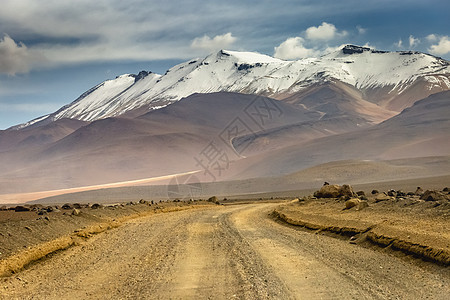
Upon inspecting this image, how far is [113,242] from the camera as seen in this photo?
15000 millimetres

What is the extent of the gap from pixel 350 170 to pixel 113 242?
72.5 meters

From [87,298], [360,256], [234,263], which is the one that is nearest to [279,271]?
[234,263]

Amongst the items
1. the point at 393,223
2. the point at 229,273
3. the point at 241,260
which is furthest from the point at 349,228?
the point at 229,273

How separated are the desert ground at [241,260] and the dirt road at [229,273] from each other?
2 centimetres

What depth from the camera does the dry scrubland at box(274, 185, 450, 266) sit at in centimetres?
1063

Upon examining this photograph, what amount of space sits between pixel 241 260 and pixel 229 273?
1396 millimetres

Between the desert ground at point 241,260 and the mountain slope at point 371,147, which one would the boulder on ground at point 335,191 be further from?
the mountain slope at point 371,147

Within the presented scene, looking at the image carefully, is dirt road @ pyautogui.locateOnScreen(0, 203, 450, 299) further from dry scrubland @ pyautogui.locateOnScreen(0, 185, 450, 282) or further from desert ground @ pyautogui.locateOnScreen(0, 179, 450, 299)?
dry scrubland @ pyautogui.locateOnScreen(0, 185, 450, 282)

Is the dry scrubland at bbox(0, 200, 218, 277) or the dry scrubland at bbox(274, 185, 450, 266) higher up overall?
the dry scrubland at bbox(0, 200, 218, 277)

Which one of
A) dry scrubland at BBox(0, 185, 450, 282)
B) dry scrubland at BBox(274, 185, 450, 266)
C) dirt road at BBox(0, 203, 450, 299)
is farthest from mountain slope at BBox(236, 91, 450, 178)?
dirt road at BBox(0, 203, 450, 299)

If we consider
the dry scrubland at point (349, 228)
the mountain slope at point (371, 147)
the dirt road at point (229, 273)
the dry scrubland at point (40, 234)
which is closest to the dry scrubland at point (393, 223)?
the dry scrubland at point (349, 228)

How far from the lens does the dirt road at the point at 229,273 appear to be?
26.1ft

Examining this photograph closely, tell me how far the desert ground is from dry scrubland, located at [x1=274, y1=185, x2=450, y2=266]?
4 cm

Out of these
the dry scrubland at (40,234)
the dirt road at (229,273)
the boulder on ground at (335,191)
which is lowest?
the boulder on ground at (335,191)
